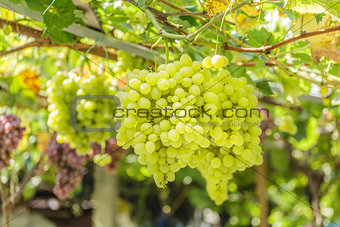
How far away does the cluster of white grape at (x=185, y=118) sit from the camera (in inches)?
23.6

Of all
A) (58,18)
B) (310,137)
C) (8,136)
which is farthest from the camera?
(310,137)

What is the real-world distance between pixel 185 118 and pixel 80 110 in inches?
22.2

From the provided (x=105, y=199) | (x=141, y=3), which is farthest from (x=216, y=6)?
(x=105, y=199)

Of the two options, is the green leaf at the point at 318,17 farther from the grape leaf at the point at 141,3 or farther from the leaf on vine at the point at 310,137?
the leaf on vine at the point at 310,137

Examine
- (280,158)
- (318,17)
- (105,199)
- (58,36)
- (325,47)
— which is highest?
(318,17)

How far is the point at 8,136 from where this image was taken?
47.7 inches

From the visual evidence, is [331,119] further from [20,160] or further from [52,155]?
[20,160]

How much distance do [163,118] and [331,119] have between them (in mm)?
1774

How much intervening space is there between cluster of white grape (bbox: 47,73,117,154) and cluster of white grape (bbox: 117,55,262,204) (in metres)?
0.43

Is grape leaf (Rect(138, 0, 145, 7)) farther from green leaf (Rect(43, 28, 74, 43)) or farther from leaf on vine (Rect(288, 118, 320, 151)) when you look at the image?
leaf on vine (Rect(288, 118, 320, 151))

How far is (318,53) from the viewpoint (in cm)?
87

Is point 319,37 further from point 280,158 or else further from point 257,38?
point 280,158

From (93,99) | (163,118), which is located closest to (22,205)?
(93,99)

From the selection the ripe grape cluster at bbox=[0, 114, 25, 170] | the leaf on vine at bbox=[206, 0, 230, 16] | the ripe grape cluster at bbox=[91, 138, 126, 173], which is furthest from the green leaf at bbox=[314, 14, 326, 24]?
the ripe grape cluster at bbox=[0, 114, 25, 170]
